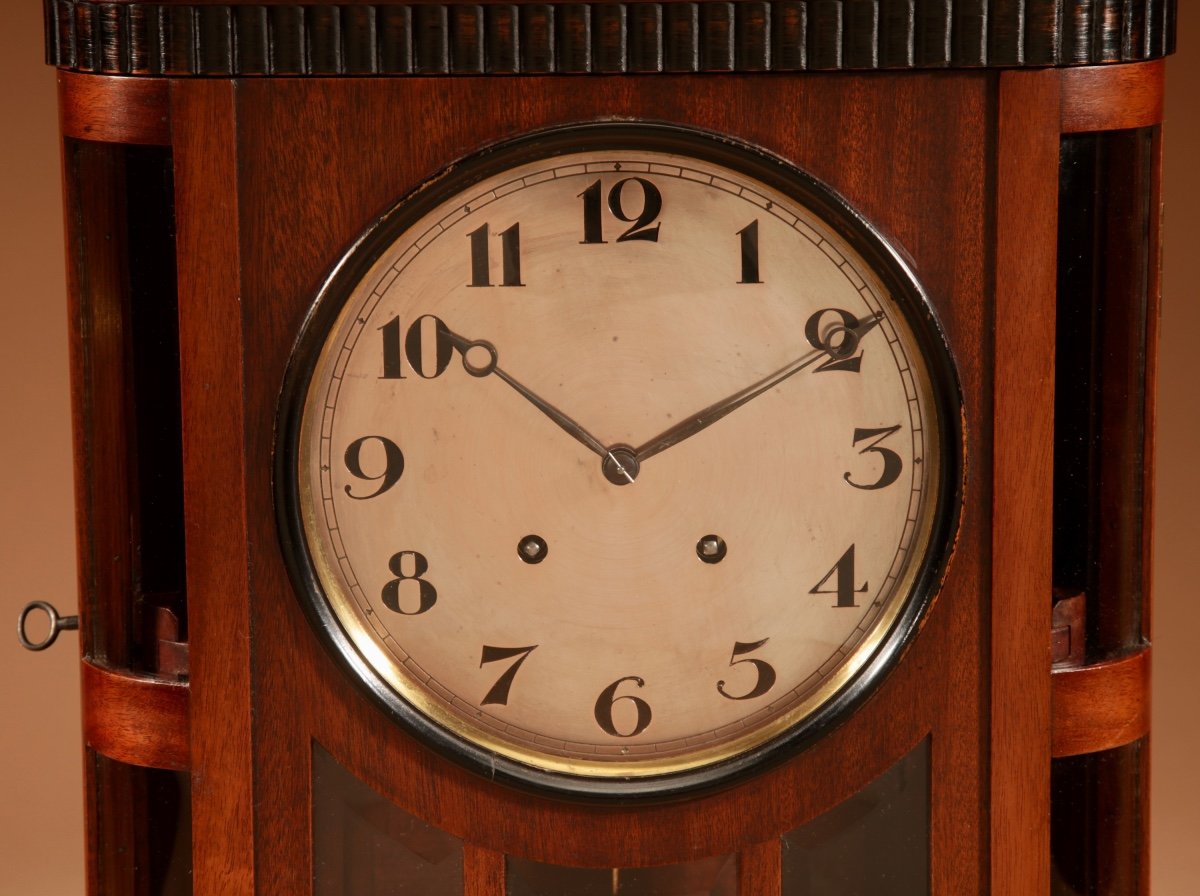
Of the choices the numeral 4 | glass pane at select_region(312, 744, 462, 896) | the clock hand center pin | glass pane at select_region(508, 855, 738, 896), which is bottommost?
glass pane at select_region(508, 855, 738, 896)

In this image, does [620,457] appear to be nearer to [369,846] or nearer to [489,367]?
[489,367]

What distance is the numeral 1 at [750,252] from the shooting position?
1632 mm

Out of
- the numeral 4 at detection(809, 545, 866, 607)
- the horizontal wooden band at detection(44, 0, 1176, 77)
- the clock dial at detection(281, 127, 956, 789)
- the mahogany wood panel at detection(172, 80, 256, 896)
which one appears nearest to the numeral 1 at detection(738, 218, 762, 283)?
the clock dial at detection(281, 127, 956, 789)

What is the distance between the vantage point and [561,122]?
160 cm

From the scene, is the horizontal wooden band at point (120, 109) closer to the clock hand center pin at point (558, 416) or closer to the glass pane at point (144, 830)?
the clock hand center pin at point (558, 416)

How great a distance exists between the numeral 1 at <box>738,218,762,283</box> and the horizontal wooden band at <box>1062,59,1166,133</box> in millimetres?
263

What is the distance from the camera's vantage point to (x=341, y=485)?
5.43ft

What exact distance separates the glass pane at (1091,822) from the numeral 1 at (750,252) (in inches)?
19.6

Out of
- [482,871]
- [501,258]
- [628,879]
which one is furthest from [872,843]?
[501,258]

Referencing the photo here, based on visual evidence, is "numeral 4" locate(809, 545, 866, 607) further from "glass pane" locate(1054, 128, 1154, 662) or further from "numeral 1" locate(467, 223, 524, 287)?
"numeral 1" locate(467, 223, 524, 287)

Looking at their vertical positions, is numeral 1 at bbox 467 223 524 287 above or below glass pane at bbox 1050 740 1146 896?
above

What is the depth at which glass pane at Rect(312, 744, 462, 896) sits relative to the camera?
1699 millimetres

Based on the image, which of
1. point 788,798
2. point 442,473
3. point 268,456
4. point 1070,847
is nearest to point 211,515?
point 268,456

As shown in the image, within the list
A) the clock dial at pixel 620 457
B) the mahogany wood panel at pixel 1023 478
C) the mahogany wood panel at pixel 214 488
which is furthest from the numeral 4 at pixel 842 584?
the mahogany wood panel at pixel 214 488
